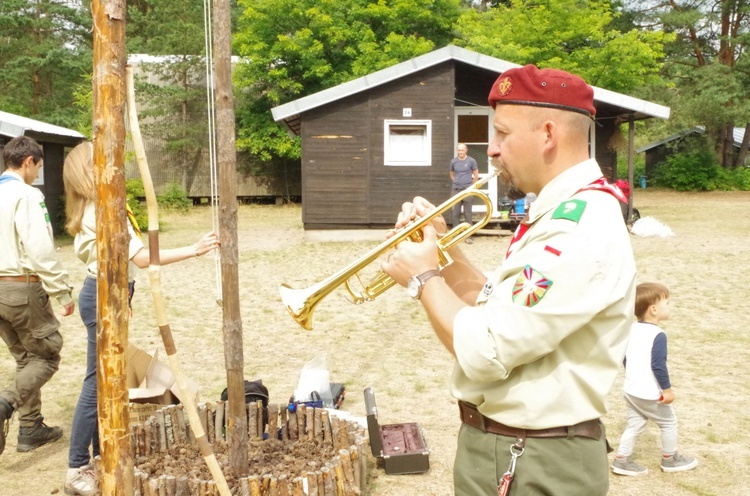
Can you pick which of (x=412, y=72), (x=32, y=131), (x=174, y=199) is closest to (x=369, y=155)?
(x=412, y=72)

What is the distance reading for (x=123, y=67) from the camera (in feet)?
8.61

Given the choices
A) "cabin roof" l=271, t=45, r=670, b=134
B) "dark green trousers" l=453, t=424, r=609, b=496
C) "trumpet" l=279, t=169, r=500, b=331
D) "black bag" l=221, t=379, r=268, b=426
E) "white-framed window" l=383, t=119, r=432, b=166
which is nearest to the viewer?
"dark green trousers" l=453, t=424, r=609, b=496

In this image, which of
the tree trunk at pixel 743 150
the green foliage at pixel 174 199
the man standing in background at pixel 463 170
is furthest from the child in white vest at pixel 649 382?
the tree trunk at pixel 743 150

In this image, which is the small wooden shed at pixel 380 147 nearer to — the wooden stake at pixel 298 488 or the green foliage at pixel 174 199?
the green foliage at pixel 174 199

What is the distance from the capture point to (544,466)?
2.04 metres

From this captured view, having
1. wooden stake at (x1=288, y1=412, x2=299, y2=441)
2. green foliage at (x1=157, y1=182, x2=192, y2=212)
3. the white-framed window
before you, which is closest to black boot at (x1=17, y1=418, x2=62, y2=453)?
wooden stake at (x1=288, y1=412, x2=299, y2=441)

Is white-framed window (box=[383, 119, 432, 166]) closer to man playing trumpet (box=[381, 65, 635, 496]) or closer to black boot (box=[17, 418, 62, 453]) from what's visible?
black boot (box=[17, 418, 62, 453])

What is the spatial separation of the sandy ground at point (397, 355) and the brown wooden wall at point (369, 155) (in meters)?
2.22

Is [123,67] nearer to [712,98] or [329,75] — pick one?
[329,75]

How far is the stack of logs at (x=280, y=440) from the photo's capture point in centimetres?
358

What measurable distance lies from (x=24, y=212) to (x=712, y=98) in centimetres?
3118

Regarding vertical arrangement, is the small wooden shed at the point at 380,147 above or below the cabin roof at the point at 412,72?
below

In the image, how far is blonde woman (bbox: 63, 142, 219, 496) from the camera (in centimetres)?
398

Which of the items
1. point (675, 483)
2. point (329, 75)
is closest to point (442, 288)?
point (675, 483)
